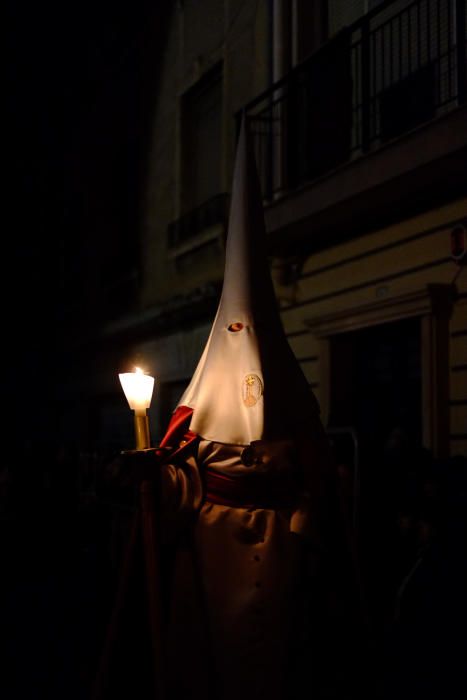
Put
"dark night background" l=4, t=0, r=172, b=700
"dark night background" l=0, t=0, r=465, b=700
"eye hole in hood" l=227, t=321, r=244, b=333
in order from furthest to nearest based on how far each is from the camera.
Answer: "dark night background" l=4, t=0, r=172, b=700
"dark night background" l=0, t=0, r=465, b=700
"eye hole in hood" l=227, t=321, r=244, b=333

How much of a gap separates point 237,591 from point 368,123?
14.6 ft

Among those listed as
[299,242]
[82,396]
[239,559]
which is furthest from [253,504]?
[82,396]

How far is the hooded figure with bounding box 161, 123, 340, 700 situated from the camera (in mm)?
3482

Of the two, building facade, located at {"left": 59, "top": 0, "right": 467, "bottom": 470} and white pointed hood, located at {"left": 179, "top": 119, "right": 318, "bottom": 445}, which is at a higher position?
building facade, located at {"left": 59, "top": 0, "right": 467, "bottom": 470}

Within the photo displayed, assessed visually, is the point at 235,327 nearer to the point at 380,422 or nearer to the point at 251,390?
the point at 251,390

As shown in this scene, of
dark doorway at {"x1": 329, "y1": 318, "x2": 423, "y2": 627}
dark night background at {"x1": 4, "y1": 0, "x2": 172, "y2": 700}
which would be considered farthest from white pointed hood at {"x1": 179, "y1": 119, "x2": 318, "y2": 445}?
dark night background at {"x1": 4, "y1": 0, "x2": 172, "y2": 700}

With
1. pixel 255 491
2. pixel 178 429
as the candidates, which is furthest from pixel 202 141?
pixel 255 491

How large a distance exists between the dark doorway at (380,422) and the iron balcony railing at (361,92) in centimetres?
164

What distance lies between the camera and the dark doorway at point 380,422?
4.86 meters

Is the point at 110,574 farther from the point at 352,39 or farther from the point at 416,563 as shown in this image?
the point at 352,39

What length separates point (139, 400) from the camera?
322 centimetres

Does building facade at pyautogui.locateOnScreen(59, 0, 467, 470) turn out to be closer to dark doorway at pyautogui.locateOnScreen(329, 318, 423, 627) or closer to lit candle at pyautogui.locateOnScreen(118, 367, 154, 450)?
dark doorway at pyautogui.locateOnScreen(329, 318, 423, 627)

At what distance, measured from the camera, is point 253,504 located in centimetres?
362

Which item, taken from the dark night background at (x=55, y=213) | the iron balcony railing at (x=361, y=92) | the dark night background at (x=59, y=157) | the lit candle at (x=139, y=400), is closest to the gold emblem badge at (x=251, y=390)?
the lit candle at (x=139, y=400)
